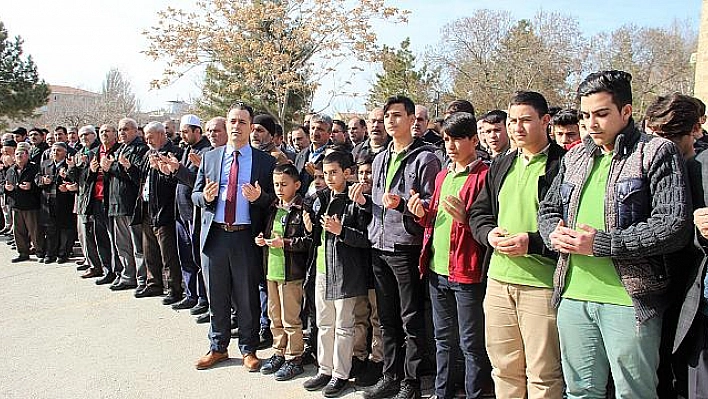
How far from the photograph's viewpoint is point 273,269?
4.98 m

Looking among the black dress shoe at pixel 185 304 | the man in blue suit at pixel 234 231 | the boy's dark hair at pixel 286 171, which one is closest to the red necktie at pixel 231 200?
the man in blue suit at pixel 234 231

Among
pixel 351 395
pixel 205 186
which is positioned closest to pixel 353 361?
pixel 351 395

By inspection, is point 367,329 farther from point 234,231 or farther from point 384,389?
point 234,231

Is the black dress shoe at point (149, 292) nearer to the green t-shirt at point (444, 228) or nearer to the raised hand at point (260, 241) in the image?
the raised hand at point (260, 241)

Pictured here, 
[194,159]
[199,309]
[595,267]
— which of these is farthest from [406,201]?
[199,309]

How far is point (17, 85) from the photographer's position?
24.5 metres

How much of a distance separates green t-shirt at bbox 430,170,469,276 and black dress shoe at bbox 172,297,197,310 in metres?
3.95

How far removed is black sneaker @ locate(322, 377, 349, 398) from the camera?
4.41m

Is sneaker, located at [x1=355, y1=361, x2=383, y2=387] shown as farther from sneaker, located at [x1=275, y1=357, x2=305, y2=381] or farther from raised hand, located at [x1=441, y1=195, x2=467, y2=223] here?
raised hand, located at [x1=441, y1=195, x2=467, y2=223]

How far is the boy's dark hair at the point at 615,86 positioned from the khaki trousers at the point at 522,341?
1.11 meters

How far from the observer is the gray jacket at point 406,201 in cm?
414

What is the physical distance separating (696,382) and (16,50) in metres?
29.1

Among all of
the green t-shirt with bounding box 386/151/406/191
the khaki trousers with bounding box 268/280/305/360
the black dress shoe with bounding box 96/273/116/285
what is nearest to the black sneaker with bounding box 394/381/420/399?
the khaki trousers with bounding box 268/280/305/360

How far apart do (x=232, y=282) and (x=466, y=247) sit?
236 cm
